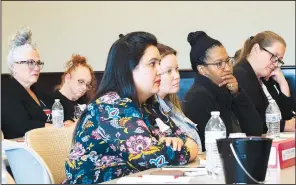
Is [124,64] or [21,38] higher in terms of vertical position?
[21,38]

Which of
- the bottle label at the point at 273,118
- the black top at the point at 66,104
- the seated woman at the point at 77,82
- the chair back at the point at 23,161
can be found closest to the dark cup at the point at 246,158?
the chair back at the point at 23,161

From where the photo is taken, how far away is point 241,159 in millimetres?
1438

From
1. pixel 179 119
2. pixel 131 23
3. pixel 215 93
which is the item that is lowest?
pixel 179 119

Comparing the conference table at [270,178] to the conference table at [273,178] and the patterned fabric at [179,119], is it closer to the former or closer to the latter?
the conference table at [273,178]

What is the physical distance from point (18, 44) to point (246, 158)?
2964 mm

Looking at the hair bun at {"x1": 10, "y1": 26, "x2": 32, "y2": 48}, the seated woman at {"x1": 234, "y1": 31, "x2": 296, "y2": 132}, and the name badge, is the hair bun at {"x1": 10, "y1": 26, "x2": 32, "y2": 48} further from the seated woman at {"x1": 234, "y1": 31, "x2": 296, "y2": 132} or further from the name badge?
the name badge

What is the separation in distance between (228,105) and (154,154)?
1389mm

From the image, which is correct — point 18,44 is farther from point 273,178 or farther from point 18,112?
point 273,178

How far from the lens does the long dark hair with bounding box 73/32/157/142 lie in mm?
2033

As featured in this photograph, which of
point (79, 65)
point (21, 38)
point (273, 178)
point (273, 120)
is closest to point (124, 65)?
point (273, 178)

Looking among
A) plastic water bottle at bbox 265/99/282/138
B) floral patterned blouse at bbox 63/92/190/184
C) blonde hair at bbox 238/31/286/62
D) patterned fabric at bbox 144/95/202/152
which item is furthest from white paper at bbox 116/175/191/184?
blonde hair at bbox 238/31/286/62

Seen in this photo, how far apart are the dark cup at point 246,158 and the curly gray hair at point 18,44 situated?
2827mm

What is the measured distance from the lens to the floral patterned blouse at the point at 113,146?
1.90m

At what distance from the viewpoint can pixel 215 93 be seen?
3.04 metres
